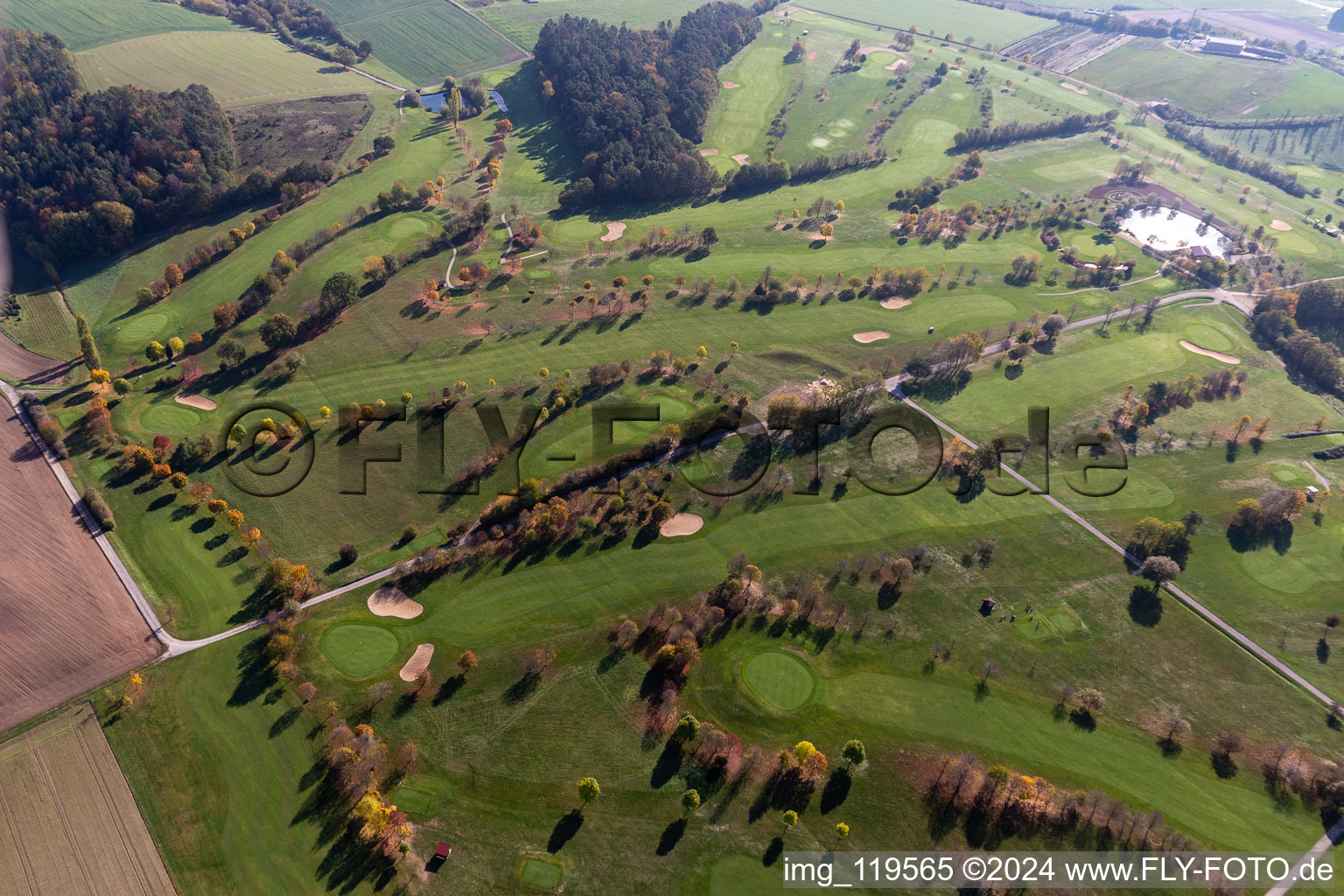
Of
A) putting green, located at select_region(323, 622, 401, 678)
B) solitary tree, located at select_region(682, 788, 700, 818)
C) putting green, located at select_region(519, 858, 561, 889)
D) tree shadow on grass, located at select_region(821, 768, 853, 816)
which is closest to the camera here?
putting green, located at select_region(519, 858, 561, 889)

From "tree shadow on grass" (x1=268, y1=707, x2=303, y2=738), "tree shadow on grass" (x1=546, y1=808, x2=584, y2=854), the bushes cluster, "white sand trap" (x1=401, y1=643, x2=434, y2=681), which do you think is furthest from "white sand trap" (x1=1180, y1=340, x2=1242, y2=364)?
the bushes cluster

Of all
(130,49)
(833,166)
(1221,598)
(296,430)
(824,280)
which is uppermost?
(130,49)

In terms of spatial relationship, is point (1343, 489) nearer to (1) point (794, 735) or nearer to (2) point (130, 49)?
(1) point (794, 735)

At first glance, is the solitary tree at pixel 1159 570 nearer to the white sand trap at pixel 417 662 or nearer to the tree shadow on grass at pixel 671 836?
the tree shadow on grass at pixel 671 836

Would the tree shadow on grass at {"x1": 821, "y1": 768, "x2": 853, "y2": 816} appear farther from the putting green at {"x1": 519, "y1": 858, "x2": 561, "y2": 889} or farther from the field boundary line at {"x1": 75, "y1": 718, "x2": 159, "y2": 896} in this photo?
the field boundary line at {"x1": 75, "y1": 718, "x2": 159, "y2": 896}

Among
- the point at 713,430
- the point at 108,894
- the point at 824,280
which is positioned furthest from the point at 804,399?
the point at 108,894
